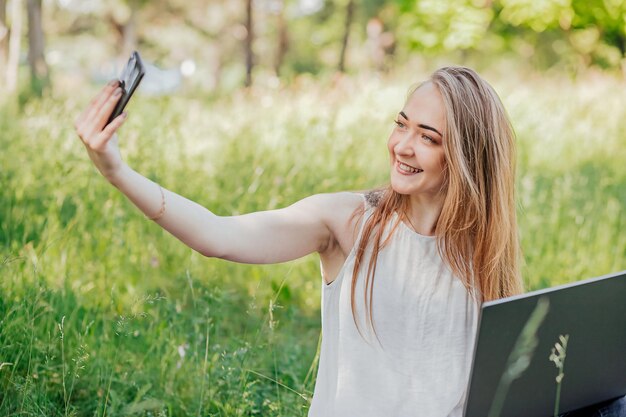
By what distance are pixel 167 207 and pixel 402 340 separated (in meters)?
0.62

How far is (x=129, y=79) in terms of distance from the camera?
143 centimetres

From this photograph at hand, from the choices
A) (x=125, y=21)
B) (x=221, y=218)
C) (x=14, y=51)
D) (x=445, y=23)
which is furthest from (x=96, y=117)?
(x=125, y=21)

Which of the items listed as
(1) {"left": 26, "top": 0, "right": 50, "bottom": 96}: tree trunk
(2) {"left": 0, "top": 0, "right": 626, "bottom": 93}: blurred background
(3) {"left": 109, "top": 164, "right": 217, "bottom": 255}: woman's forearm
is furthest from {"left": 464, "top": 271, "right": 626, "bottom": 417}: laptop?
(1) {"left": 26, "top": 0, "right": 50, "bottom": 96}: tree trunk

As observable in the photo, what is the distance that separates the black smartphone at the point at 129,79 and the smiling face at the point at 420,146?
65 cm

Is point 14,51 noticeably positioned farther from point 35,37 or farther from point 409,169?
point 409,169

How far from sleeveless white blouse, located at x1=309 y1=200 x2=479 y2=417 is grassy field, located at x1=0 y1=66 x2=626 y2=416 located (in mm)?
196

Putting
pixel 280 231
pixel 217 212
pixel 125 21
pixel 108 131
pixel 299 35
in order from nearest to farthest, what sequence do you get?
1. pixel 108 131
2. pixel 280 231
3. pixel 217 212
4. pixel 125 21
5. pixel 299 35

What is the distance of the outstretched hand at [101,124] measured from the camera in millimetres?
1430

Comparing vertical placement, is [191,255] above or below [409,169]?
below

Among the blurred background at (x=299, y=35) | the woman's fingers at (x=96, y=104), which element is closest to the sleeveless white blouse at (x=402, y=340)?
the woman's fingers at (x=96, y=104)

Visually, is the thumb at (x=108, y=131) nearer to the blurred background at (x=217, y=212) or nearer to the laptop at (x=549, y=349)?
the blurred background at (x=217, y=212)

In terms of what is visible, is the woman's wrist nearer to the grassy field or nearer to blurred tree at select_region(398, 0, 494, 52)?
the grassy field

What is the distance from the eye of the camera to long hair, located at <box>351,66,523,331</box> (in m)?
1.84

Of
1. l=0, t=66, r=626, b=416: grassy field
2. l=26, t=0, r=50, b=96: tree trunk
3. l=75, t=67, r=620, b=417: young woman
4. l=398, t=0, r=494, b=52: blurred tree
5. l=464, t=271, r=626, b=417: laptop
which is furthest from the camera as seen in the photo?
l=398, t=0, r=494, b=52: blurred tree
